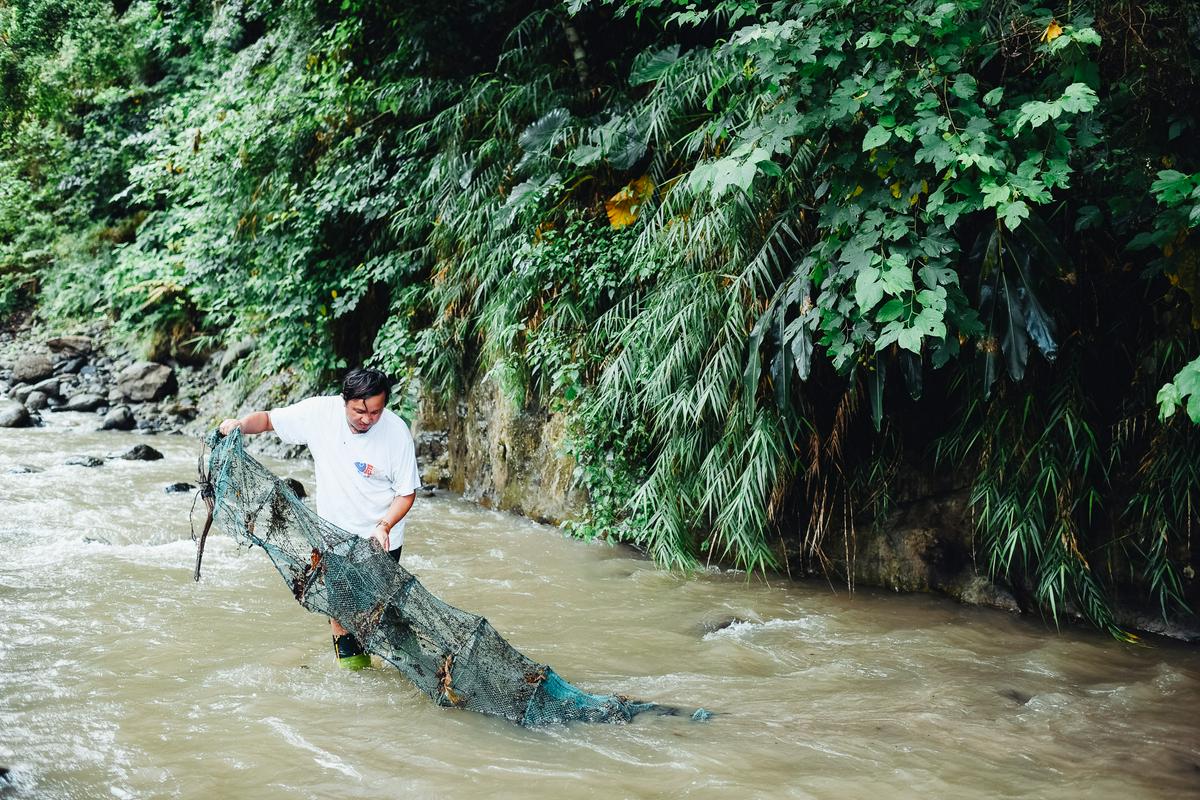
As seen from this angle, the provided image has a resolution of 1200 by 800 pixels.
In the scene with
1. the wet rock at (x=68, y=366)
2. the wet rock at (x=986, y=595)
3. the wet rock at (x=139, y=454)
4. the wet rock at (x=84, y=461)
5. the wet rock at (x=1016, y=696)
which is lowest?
the wet rock at (x=84, y=461)

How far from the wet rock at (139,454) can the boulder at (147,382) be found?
3.71 meters

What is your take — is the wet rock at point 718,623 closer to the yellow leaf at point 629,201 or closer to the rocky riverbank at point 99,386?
the yellow leaf at point 629,201

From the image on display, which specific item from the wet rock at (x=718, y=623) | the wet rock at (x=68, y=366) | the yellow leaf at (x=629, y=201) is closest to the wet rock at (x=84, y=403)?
the wet rock at (x=68, y=366)

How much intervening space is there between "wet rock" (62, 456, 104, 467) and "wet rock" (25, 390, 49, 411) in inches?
188

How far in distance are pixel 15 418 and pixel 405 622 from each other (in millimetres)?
11296

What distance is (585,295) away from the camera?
22.5 feet

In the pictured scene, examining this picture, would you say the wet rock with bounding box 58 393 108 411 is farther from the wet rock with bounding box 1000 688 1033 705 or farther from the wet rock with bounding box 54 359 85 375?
the wet rock with bounding box 1000 688 1033 705

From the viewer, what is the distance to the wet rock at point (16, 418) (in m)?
12.1

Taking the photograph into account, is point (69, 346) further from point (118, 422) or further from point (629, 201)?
point (629, 201)

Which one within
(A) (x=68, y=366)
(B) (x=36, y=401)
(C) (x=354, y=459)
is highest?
(C) (x=354, y=459)

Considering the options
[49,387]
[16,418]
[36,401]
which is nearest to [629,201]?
[16,418]

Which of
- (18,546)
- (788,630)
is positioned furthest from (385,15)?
(788,630)

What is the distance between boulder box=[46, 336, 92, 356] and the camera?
15.8 meters

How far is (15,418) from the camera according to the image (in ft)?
39.7
